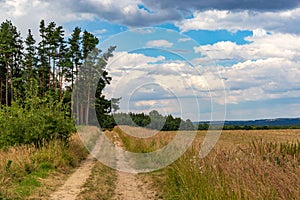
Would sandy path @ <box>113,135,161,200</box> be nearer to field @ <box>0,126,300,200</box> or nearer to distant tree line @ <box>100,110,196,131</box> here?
field @ <box>0,126,300,200</box>

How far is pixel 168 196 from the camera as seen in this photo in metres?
10.6

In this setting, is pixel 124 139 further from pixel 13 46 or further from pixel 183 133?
pixel 13 46

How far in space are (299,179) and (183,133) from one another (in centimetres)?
1140

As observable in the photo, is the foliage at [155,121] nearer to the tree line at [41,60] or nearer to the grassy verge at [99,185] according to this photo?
the grassy verge at [99,185]

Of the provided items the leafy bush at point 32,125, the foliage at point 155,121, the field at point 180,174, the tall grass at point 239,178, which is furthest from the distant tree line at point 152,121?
the tall grass at point 239,178

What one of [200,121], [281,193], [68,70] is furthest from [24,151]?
[68,70]

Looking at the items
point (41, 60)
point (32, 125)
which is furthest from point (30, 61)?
point (32, 125)

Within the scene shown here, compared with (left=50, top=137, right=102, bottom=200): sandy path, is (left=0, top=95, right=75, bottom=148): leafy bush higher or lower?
higher

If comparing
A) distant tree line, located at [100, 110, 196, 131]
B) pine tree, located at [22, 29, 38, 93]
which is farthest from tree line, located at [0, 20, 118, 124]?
distant tree line, located at [100, 110, 196, 131]

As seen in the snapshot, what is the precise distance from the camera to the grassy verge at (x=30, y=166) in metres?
11.2

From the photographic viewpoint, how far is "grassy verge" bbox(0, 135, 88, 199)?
11.2 m

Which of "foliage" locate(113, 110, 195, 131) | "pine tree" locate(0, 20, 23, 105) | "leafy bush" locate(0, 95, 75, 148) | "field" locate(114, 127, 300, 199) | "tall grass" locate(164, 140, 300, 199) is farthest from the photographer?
"pine tree" locate(0, 20, 23, 105)

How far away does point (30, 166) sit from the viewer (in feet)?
47.2

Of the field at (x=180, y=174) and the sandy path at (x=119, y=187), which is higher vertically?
the field at (x=180, y=174)
